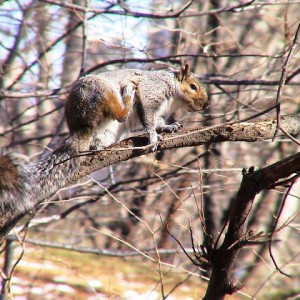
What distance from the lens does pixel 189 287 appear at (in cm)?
540

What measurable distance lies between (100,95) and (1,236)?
1.05 meters

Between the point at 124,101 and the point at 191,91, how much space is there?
0.61 metres

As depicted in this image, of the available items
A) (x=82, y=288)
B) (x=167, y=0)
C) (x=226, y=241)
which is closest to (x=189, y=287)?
(x=82, y=288)

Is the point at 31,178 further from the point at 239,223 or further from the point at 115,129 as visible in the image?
the point at 239,223

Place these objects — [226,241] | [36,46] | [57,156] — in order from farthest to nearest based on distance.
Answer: [36,46]
[57,156]
[226,241]

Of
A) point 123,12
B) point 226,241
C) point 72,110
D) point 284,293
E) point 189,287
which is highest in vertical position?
point 123,12

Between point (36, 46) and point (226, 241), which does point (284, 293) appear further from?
point (226, 241)

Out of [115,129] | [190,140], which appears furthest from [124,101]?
[190,140]

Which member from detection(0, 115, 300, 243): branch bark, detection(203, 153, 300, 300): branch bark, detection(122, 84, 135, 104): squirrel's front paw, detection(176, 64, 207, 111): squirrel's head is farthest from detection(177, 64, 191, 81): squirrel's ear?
detection(203, 153, 300, 300): branch bark

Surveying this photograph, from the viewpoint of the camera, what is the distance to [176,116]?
179 inches

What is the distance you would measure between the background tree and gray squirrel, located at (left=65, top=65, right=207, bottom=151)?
0.20 meters

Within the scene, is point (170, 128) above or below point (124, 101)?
below

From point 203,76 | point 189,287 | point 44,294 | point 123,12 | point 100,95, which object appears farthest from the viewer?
point 189,287

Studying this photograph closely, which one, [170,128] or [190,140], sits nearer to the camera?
[190,140]
